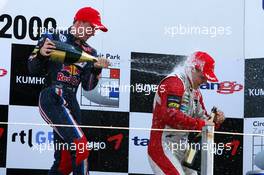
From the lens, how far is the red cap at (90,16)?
15.9 ft

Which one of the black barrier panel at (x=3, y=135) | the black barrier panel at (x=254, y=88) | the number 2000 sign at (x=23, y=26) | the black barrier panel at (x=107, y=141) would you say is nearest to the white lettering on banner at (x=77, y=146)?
the black barrier panel at (x=107, y=141)

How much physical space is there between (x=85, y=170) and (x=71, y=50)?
30.8 inches

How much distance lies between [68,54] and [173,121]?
819 millimetres

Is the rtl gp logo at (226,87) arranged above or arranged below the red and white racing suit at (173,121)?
above

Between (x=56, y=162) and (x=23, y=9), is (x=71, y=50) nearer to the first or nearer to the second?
(x=23, y=9)

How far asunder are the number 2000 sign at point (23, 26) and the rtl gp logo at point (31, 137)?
61 cm

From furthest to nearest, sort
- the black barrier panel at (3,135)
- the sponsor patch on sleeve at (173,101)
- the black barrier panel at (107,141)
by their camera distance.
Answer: the sponsor patch on sleeve at (173,101) < the black barrier panel at (107,141) < the black barrier panel at (3,135)

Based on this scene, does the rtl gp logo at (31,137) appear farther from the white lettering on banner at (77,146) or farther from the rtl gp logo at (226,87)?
the rtl gp logo at (226,87)

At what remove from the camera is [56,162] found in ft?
15.6

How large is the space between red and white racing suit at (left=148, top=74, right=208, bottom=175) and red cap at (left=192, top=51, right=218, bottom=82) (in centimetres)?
13

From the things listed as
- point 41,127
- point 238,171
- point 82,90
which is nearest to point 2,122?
point 41,127

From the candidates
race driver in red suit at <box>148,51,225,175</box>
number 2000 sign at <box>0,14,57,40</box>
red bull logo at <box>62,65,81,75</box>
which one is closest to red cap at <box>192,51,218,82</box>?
race driver in red suit at <box>148,51,225,175</box>

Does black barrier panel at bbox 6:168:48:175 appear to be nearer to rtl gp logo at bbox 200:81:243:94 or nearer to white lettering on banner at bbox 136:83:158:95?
white lettering on banner at bbox 136:83:158:95

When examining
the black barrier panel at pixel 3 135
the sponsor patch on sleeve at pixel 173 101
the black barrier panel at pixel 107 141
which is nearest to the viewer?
the black barrier panel at pixel 3 135
